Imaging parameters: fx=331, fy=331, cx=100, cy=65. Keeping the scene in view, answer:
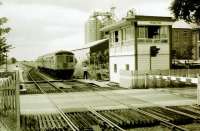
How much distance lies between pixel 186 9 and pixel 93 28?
52.2m

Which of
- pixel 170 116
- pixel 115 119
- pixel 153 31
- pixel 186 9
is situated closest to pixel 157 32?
pixel 153 31

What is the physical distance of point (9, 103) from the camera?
10641 millimetres

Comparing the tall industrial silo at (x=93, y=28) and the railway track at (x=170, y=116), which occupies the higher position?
the tall industrial silo at (x=93, y=28)

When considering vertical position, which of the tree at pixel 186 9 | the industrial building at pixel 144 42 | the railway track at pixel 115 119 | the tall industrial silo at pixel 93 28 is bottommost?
the railway track at pixel 115 119

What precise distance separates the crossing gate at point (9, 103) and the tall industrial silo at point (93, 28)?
65915 millimetres

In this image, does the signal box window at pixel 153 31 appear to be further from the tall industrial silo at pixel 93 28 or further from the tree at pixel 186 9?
the tall industrial silo at pixel 93 28

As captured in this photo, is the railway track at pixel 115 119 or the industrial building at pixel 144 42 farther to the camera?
the industrial building at pixel 144 42

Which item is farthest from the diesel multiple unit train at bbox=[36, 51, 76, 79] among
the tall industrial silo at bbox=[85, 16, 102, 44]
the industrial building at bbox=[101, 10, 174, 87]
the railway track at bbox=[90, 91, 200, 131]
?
the tall industrial silo at bbox=[85, 16, 102, 44]

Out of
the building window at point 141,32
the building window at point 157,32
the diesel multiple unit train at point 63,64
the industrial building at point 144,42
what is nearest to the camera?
the industrial building at point 144,42

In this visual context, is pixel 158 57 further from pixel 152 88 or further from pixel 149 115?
pixel 149 115

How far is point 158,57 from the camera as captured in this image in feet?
85.0

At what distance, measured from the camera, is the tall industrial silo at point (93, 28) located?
7719 cm

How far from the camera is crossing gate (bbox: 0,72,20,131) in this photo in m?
10.2

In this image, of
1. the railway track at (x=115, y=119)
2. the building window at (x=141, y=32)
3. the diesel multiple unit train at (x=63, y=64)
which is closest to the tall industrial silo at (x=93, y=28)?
the diesel multiple unit train at (x=63, y=64)
